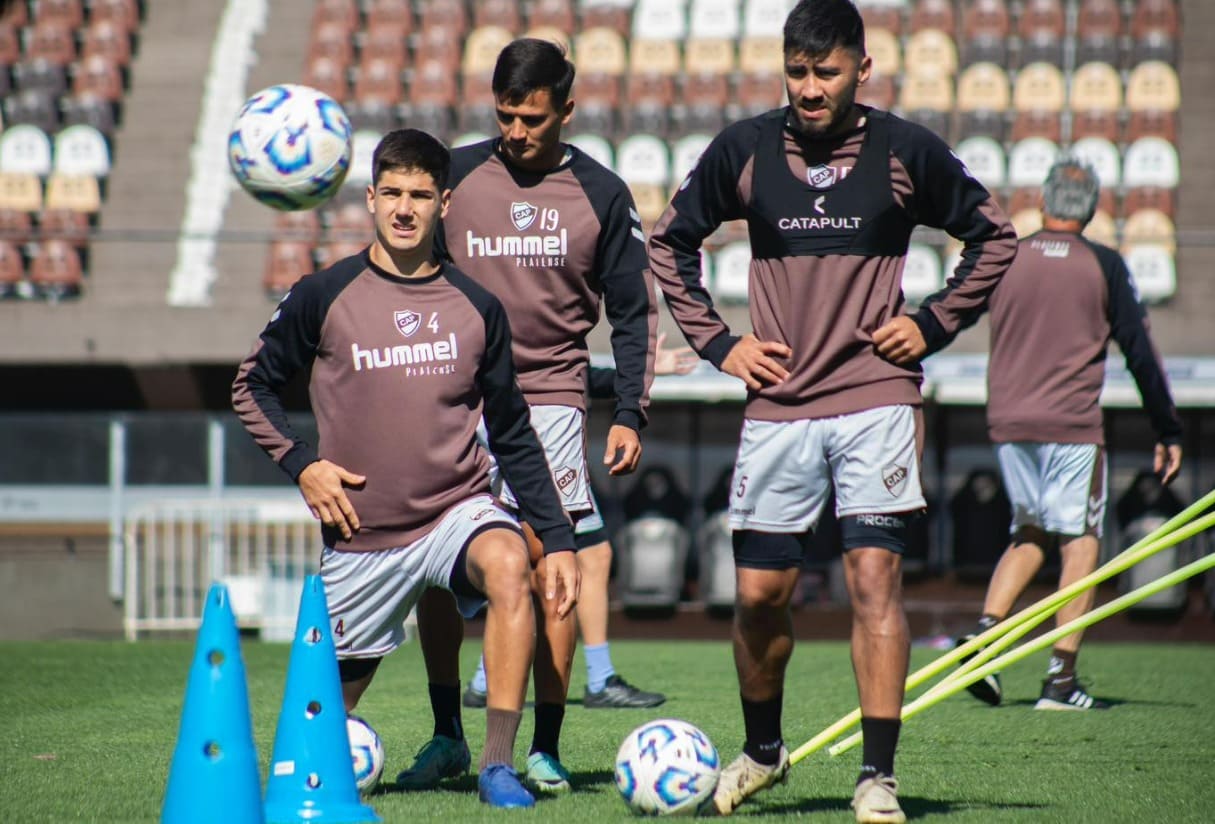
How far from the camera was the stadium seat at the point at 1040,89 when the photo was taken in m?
17.3

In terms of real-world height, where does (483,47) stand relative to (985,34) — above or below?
below

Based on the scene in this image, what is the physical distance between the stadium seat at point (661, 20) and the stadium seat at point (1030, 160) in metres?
4.34

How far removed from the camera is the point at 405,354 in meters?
4.61

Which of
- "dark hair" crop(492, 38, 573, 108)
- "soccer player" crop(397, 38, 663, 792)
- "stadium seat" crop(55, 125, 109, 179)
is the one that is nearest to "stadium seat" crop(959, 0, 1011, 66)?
"stadium seat" crop(55, 125, 109, 179)

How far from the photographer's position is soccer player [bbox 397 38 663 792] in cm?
504

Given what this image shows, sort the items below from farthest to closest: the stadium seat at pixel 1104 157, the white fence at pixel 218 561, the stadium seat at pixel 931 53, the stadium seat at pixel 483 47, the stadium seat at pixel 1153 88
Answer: the stadium seat at pixel 483 47
the stadium seat at pixel 931 53
the stadium seat at pixel 1153 88
the stadium seat at pixel 1104 157
the white fence at pixel 218 561

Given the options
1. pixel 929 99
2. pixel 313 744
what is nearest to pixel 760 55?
pixel 929 99

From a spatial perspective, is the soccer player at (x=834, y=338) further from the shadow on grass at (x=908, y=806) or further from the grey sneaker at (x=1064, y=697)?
the grey sneaker at (x=1064, y=697)

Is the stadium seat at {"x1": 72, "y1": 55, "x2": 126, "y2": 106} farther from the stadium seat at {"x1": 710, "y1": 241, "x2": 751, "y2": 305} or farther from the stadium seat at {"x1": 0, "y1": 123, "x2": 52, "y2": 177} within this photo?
the stadium seat at {"x1": 710, "y1": 241, "x2": 751, "y2": 305}

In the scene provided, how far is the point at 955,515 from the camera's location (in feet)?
46.6

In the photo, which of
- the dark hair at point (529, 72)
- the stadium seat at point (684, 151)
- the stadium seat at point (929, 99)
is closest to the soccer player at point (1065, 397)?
the dark hair at point (529, 72)

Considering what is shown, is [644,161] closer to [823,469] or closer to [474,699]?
[474,699]

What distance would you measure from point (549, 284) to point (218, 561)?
922 centimetres

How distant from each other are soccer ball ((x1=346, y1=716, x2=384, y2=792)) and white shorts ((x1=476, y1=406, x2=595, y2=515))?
854 mm
